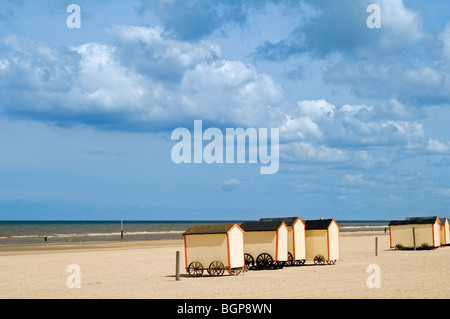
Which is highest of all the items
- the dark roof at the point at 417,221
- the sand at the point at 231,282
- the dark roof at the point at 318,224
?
the dark roof at the point at 417,221

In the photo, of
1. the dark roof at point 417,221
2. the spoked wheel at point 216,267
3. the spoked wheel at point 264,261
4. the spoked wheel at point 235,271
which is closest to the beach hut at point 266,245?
the spoked wheel at point 264,261

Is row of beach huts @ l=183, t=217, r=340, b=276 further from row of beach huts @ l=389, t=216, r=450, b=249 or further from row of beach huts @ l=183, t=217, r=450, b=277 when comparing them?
row of beach huts @ l=389, t=216, r=450, b=249

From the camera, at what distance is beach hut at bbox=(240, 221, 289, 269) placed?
102ft

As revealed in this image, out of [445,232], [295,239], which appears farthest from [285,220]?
[445,232]

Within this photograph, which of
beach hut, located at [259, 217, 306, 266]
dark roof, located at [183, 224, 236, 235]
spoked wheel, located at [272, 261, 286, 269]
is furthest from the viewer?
beach hut, located at [259, 217, 306, 266]

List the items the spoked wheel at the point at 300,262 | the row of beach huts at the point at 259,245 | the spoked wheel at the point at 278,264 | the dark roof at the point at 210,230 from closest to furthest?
the row of beach huts at the point at 259,245
the dark roof at the point at 210,230
the spoked wheel at the point at 278,264
the spoked wheel at the point at 300,262

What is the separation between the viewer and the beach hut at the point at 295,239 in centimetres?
3312

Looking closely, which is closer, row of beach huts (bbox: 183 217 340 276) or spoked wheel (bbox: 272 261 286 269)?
row of beach huts (bbox: 183 217 340 276)

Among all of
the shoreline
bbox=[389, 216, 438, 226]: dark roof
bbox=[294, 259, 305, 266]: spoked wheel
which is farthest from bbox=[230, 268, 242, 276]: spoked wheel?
the shoreline

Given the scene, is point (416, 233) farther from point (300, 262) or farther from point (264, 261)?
point (264, 261)

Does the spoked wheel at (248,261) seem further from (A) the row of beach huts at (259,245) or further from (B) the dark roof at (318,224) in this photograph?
(B) the dark roof at (318,224)
